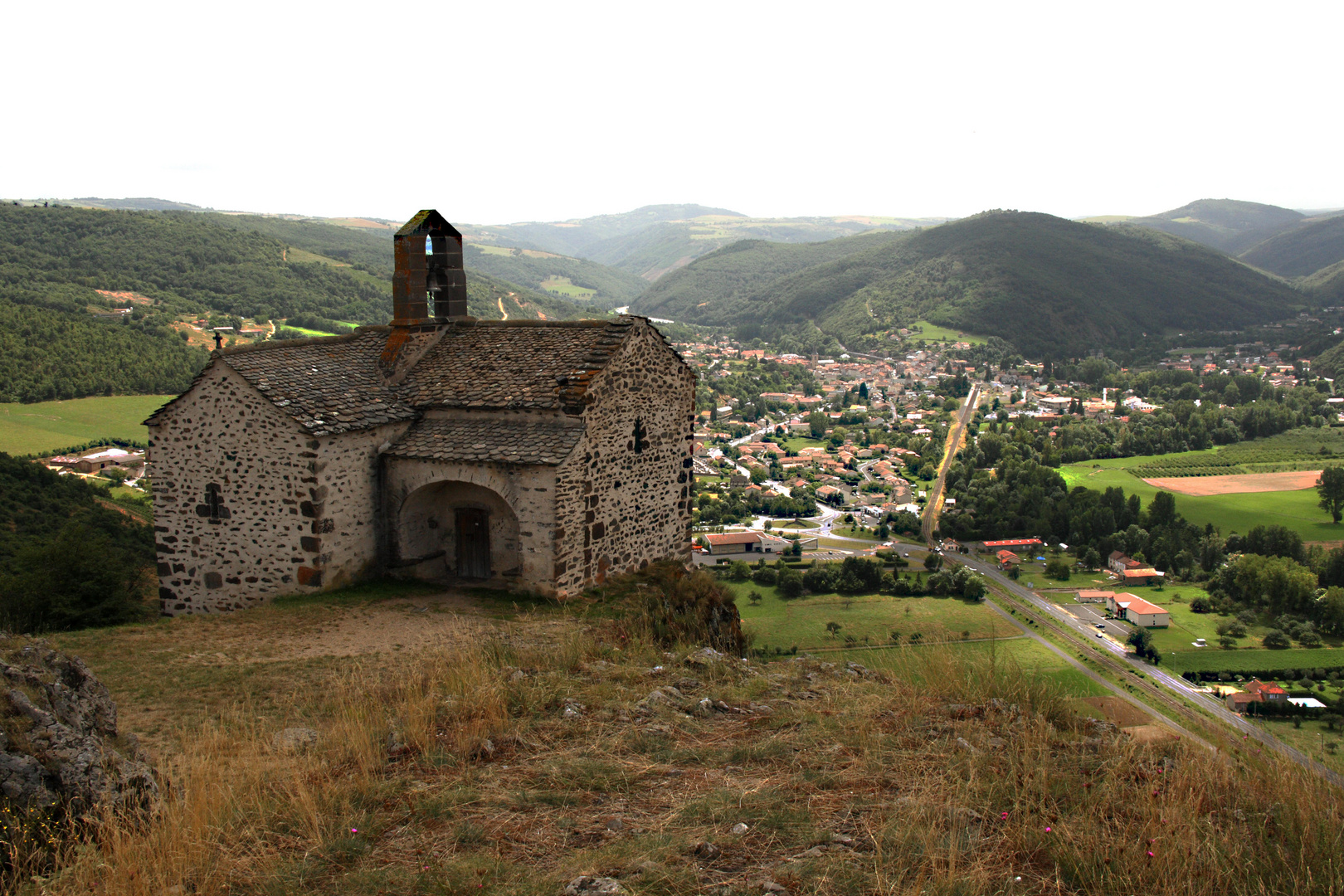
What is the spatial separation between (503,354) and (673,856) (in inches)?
450

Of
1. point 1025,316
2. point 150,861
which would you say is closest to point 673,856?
point 150,861

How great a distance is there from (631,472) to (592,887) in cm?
1021

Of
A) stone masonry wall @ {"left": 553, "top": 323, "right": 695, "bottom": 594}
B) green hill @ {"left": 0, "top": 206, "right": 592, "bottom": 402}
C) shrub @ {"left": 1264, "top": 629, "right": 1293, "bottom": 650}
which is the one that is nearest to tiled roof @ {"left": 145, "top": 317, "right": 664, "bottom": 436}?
stone masonry wall @ {"left": 553, "top": 323, "right": 695, "bottom": 594}

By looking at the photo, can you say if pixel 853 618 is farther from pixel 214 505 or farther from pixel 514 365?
pixel 214 505

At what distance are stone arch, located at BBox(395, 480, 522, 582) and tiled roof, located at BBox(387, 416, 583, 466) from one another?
590mm

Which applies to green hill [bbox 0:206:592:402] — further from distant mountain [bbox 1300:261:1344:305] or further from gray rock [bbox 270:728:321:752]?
distant mountain [bbox 1300:261:1344:305]

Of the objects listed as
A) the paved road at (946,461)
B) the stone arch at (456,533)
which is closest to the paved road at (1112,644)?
the paved road at (946,461)

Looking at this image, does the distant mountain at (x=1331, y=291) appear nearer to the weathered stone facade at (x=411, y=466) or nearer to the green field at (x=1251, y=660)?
the green field at (x=1251, y=660)

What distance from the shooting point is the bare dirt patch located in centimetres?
8044

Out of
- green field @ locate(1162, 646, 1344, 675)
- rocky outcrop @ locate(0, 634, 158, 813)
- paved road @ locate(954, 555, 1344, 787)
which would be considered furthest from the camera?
green field @ locate(1162, 646, 1344, 675)

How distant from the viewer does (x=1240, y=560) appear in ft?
194

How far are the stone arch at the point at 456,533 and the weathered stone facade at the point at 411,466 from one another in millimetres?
29

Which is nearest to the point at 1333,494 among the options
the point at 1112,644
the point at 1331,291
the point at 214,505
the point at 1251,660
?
the point at 1251,660

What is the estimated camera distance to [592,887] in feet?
12.8
